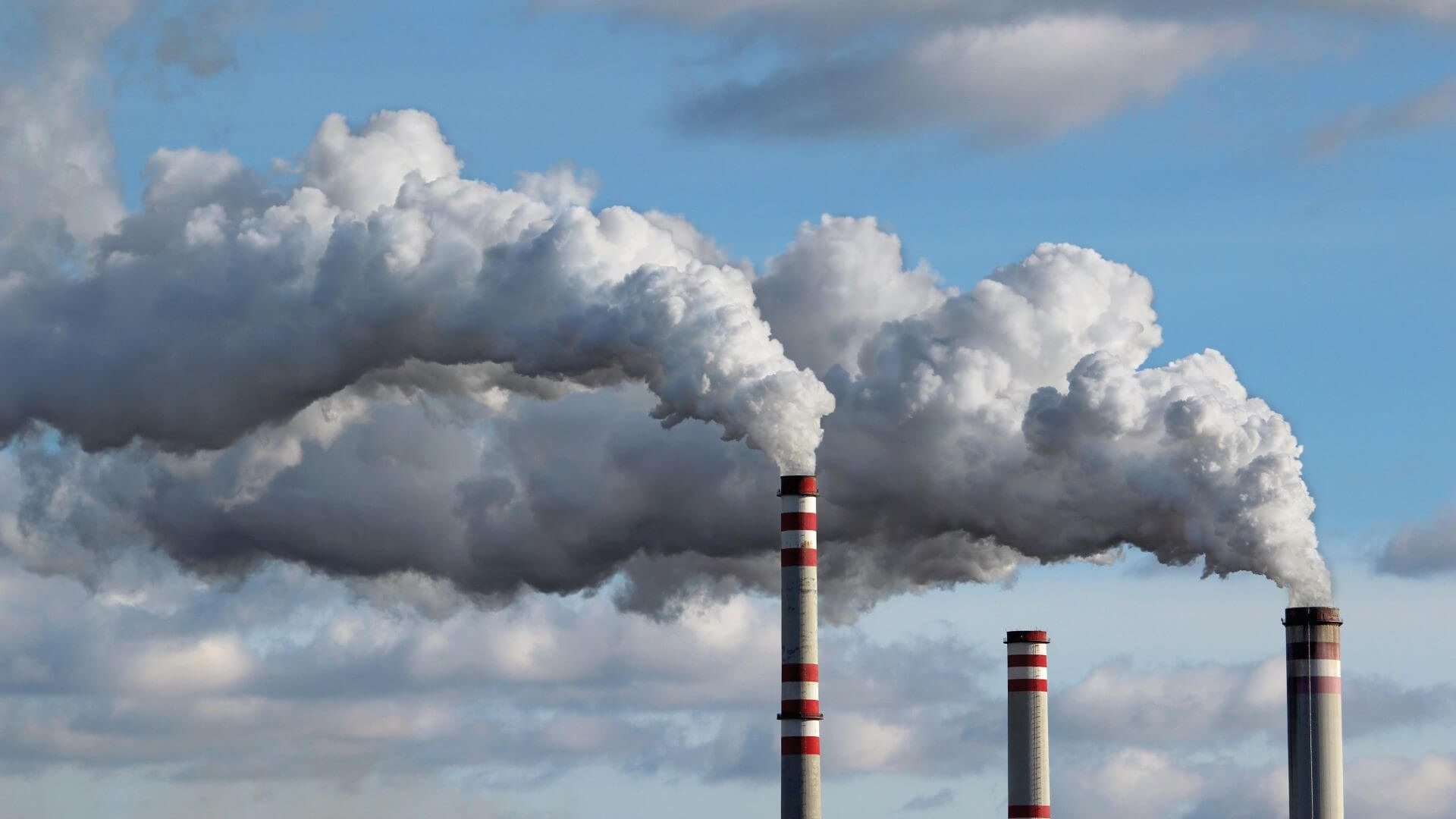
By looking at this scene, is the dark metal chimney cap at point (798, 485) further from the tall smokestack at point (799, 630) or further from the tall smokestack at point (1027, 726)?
the tall smokestack at point (1027, 726)

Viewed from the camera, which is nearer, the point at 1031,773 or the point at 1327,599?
the point at 1327,599

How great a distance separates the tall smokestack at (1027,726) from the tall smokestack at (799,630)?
8.31 m

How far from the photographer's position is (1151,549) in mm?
61719

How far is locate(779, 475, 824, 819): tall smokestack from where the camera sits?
64.4 m

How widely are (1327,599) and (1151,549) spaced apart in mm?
4507

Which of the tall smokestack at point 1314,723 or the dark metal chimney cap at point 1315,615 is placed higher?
the dark metal chimney cap at point 1315,615

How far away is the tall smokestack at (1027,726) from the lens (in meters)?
71.6

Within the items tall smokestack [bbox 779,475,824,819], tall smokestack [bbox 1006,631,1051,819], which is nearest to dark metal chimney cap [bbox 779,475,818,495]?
tall smokestack [bbox 779,475,824,819]

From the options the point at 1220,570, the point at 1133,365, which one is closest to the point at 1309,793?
the point at 1220,570

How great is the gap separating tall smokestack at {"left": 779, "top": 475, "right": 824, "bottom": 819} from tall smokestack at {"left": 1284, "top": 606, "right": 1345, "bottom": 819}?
1224 cm

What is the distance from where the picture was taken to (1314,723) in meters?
59.4

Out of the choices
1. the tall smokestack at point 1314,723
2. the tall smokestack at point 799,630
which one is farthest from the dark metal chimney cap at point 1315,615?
the tall smokestack at point 799,630

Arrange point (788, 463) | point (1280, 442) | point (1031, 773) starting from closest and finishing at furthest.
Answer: point (1280, 442)
point (788, 463)
point (1031, 773)

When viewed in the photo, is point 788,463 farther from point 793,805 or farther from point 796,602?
point 793,805
